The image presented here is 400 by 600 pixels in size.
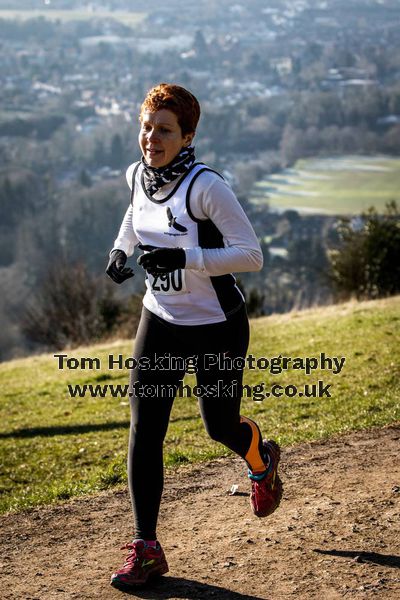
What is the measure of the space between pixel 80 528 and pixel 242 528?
105 centimetres

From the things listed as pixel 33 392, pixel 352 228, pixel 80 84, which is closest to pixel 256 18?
pixel 80 84

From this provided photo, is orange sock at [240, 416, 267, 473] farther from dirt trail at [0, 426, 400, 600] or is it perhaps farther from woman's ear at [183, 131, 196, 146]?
woman's ear at [183, 131, 196, 146]

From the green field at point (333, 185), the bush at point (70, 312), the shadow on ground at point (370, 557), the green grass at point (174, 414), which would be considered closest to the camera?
the shadow on ground at point (370, 557)

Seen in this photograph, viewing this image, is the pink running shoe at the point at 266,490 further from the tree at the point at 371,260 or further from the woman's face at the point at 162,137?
the tree at the point at 371,260

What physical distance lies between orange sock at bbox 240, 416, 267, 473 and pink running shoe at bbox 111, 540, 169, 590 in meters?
0.75

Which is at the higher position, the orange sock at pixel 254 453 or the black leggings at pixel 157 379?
the black leggings at pixel 157 379

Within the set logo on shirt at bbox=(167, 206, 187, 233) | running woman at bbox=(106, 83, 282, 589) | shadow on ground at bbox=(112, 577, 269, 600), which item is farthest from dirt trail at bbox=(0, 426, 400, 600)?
logo on shirt at bbox=(167, 206, 187, 233)

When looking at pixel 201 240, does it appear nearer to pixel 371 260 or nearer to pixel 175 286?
pixel 175 286

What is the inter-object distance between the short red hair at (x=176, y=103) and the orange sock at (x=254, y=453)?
63.1 inches

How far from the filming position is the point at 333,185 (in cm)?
10181

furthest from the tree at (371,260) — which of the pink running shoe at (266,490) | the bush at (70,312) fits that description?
the pink running shoe at (266,490)

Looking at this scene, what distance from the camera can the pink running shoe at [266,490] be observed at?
5.05 meters

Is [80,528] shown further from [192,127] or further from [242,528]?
[192,127]

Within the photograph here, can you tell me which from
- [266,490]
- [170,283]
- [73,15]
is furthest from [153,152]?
[73,15]
